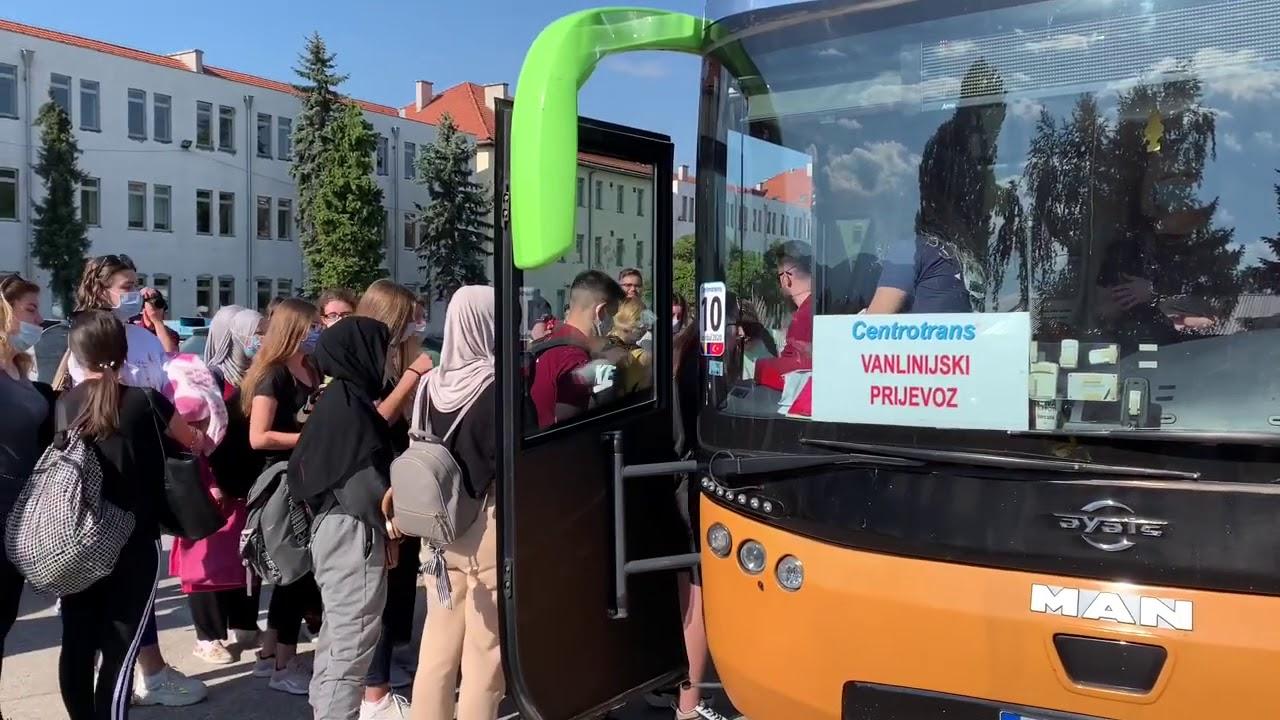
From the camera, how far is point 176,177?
44438mm

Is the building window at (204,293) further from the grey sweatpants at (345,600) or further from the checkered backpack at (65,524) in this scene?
the grey sweatpants at (345,600)

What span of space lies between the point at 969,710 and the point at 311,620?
3.94 m

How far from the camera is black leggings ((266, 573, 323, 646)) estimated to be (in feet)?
17.2

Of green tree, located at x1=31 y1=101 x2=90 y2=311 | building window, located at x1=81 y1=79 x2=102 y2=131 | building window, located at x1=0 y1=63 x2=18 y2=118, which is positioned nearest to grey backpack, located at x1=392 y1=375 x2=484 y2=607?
green tree, located at x1=31 y1=101 x2=90 y2=311

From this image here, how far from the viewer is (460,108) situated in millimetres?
63094

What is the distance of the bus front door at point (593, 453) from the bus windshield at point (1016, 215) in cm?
66

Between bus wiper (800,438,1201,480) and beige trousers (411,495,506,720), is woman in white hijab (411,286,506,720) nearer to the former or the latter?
beige trousers (411,495,506,720)

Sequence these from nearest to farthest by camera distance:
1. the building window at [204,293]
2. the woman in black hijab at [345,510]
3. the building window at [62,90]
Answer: the woman in black hijab at [345,510], the building window at [62,90], the building window at [204,293]

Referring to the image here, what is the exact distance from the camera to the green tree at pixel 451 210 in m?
48.6

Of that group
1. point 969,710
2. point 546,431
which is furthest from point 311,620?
point 969,710

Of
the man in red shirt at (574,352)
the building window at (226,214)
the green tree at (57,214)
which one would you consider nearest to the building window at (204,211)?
the building window at (226,214)

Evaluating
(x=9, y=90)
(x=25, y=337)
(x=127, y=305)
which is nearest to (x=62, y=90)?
(x=9, y=90)

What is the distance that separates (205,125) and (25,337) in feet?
148

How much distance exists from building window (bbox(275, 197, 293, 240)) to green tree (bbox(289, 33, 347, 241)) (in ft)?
11.6
